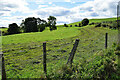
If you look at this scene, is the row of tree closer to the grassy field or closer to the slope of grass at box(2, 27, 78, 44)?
the slope of grass at box(2, 27, 78, 44)

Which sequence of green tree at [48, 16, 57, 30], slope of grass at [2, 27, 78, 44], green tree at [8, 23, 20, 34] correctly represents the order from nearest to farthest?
slope of grass at [2, 27, 78, 44], green tree at [8, 23, 20, 34], green tree at [48, 16, 57, 30]

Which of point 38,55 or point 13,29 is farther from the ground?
point 13,29

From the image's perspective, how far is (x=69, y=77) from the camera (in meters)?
6.79

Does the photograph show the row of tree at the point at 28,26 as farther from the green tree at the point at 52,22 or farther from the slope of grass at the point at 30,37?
the slope of grass at the point at 30,37

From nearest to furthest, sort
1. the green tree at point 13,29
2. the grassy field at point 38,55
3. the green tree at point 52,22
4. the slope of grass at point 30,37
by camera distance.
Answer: the grassy field at point 38,55, the slope of grass at point 30,37, the green tree at point 13,29, the green tree at point 52,22

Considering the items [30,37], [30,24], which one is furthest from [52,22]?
[30,37]

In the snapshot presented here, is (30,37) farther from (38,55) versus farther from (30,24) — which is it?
(30,24)

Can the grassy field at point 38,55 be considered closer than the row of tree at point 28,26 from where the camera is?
Yes

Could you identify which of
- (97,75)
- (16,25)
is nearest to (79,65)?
(97,75)

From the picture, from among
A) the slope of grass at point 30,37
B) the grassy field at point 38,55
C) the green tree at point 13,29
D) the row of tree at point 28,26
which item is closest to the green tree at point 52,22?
the row of tree at point 28,26

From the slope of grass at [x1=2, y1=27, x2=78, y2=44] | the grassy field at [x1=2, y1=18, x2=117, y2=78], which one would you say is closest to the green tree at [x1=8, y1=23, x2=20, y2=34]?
the slope of grass at [x1=2, y1=27, x2=78, y2=44]

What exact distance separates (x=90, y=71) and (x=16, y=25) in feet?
239

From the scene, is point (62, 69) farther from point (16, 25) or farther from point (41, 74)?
point (16, 25)

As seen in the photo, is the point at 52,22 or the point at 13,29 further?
the point at 52,22
